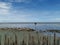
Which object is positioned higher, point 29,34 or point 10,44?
point 29,34

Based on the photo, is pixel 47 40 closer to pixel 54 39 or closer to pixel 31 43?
pixel 54 39

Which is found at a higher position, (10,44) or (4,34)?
(4,34)

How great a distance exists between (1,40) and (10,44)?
503mm

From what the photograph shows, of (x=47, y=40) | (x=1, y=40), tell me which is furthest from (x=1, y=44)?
(x=47, y=40)

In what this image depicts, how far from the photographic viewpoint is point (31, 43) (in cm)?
767

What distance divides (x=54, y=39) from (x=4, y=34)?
2.59 metres

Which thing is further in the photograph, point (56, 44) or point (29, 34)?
point (29, 34)

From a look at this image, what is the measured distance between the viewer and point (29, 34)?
7.92 metres

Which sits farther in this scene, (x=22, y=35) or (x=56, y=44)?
(x=22, y=35)

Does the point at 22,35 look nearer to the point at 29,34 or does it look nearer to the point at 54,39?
the point at 29,34

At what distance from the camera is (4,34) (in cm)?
798

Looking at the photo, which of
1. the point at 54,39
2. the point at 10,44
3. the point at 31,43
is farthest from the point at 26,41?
the point at 54,39

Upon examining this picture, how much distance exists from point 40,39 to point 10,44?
5.11 ft

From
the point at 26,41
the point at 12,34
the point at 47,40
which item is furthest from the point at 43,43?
the point at 12,34
